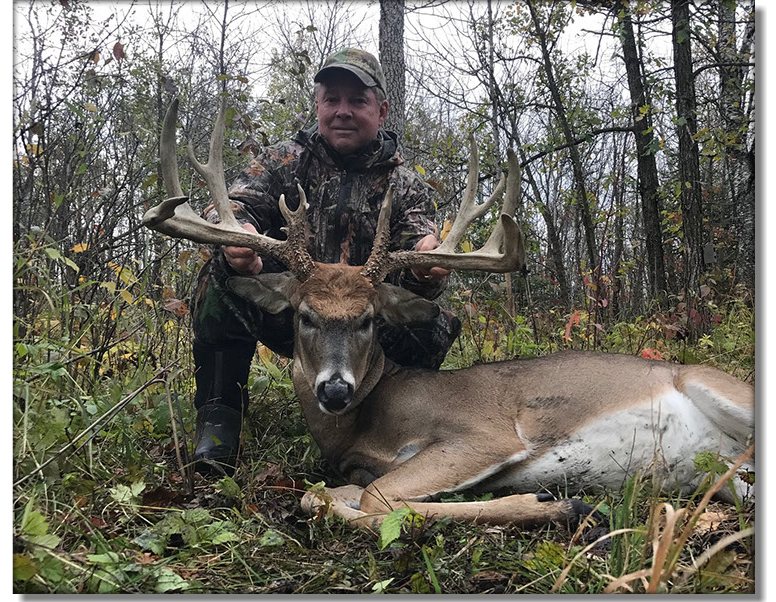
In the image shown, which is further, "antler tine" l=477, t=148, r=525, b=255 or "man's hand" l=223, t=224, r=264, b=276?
"man's hand" l=223, t=224, r=264, b=276

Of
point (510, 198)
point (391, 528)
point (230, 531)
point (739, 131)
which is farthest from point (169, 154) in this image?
point (739, 131)

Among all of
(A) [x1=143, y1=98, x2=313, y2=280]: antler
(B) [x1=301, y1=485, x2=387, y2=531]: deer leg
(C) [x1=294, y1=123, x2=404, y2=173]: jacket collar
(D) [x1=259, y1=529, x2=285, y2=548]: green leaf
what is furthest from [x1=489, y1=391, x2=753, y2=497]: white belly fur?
(C) [x1=294, y1=123, x2=404, y2=173]: jacket collar

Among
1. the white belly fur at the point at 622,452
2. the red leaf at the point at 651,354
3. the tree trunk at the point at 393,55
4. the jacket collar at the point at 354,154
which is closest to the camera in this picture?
the white belly fur at the point at 622,452

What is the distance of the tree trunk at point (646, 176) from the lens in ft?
30.8

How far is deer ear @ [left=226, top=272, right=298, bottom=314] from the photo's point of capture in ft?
13.5

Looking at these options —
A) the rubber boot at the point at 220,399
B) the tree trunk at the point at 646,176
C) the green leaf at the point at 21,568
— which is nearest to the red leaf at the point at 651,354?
the rubber boot at the point at 220,399

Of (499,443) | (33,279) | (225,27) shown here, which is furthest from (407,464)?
(225,27)

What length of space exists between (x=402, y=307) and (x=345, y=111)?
1.70 metres

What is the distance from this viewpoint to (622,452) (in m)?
3.68

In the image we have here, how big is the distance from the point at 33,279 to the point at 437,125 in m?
22.0

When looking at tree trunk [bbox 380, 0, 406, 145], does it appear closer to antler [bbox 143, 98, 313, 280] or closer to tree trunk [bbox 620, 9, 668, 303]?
tree trunk [bbox 620, 9, 668, 303]

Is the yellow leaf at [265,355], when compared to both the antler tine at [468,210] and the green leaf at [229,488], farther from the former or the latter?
the green leaf at [229,488]

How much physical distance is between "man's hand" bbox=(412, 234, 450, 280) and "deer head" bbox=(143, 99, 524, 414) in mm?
133
